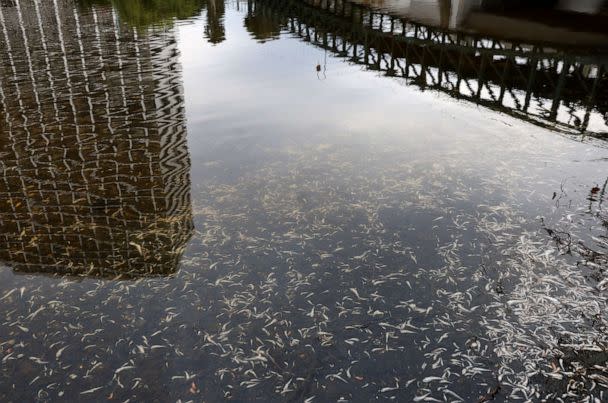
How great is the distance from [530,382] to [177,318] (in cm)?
479

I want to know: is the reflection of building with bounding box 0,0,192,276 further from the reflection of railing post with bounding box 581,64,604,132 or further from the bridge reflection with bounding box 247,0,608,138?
the reflection of railing post with bounding box 581,64,604,132

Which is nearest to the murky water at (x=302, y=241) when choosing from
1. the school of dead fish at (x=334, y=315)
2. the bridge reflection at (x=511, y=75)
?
the school of dead fish at (x=334, y=315)

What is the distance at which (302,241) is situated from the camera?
817cm

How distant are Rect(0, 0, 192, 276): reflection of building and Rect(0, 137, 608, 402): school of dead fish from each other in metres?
0.67

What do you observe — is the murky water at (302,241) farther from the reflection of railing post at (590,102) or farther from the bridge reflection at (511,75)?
the bridge reflection at (511,75)

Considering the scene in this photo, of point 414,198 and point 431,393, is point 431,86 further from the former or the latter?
point 431,393

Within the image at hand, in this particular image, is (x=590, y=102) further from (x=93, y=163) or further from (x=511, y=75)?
(x=93, y=163)

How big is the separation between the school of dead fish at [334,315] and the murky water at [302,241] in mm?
29

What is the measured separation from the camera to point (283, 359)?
19.1 ft

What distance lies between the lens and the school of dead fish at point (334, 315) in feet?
18.0

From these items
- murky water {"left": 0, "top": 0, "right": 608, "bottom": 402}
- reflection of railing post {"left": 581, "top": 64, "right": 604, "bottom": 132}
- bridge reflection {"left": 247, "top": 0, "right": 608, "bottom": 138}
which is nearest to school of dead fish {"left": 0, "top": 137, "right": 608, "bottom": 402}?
murky water {"left": 0, "top": 0, "right": 608, "bottom": 402}

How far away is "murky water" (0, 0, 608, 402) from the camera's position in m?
5.67

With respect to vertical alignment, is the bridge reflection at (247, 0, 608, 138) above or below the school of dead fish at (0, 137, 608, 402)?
above

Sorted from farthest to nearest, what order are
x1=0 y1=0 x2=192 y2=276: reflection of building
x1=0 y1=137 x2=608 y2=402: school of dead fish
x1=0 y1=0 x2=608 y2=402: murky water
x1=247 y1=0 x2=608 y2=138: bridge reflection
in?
x1=247 y1=0 x2=608 y2=138: bridge reflection, x1=0 y1=0 x2=192 y2=276: reflection of building, x1=0 y1=0 x2=608 y2=402: murky water, x1=0 y1=137 x2=608 y2=402: school of dead fish
